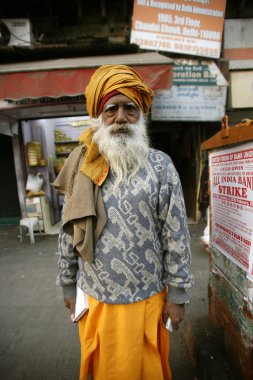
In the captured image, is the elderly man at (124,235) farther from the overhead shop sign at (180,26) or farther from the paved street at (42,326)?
the overhead shop sign at (180,26)

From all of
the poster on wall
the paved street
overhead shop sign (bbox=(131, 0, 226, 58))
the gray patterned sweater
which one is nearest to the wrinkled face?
the gray patterned sweater

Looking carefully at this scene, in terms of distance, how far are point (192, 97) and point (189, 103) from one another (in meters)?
0.14

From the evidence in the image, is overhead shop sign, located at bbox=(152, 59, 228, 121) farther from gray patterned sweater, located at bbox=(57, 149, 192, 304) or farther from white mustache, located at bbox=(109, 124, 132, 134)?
gray patterned sweater, located at bbox=(57, 149, 192, 304)

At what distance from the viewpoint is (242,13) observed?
19.3 feet

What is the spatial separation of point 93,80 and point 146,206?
0.76 metres

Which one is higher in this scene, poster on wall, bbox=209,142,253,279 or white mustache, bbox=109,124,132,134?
white mustache, bbox=109,124,132,134

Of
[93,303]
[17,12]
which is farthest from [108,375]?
[17,12]

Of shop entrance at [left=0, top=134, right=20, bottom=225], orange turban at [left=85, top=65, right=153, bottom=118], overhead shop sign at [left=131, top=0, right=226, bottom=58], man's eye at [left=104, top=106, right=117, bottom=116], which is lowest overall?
shop entrance at [left=0, top=134, right=20, bottom=225]

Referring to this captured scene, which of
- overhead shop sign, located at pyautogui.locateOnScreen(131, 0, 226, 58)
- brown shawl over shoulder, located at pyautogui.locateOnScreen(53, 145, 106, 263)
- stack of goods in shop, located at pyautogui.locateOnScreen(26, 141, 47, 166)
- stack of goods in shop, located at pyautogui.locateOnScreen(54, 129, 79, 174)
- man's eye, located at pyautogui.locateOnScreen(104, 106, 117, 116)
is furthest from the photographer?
stack of goods in shop, located at pyautogui.locateOnScreen(54, 129, 79, 174)

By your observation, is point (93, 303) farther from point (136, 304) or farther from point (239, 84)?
point (239, 84)

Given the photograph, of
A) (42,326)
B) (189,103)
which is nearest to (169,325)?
(42,326)

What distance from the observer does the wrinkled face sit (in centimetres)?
136

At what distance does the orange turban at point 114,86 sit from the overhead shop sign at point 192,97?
161 inches

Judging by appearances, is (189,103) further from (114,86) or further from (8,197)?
(8,197)
